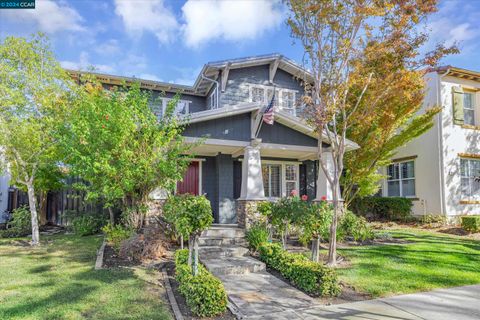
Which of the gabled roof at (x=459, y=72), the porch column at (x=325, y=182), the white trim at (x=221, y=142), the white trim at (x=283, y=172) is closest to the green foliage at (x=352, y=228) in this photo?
the porch column at (x=325, y=182)

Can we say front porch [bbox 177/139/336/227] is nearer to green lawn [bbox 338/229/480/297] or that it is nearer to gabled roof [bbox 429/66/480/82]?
green lawn [bbox 338/229/480/297]

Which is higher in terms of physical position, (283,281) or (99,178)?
(99,178)

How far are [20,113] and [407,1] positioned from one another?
11238 mm

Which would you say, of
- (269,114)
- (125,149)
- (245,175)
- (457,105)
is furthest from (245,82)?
(457,105)

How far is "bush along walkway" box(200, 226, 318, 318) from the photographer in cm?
495

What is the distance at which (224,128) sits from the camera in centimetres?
1052

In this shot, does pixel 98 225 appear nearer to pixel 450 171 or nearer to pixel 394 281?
pixel 394 281

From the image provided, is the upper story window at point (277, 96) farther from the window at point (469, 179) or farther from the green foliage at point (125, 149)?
the window at point (469, 179)

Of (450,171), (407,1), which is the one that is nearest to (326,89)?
(407,1)

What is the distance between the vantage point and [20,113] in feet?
32.3

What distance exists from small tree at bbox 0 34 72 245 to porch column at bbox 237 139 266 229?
238 inches

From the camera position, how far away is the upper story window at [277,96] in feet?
49.7

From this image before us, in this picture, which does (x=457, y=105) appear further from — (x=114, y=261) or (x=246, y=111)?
(x=114, y=261)

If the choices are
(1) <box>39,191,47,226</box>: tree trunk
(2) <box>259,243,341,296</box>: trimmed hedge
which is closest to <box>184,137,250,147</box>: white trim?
(2) <box>259,243,341,296</box>: trimmed hedge
